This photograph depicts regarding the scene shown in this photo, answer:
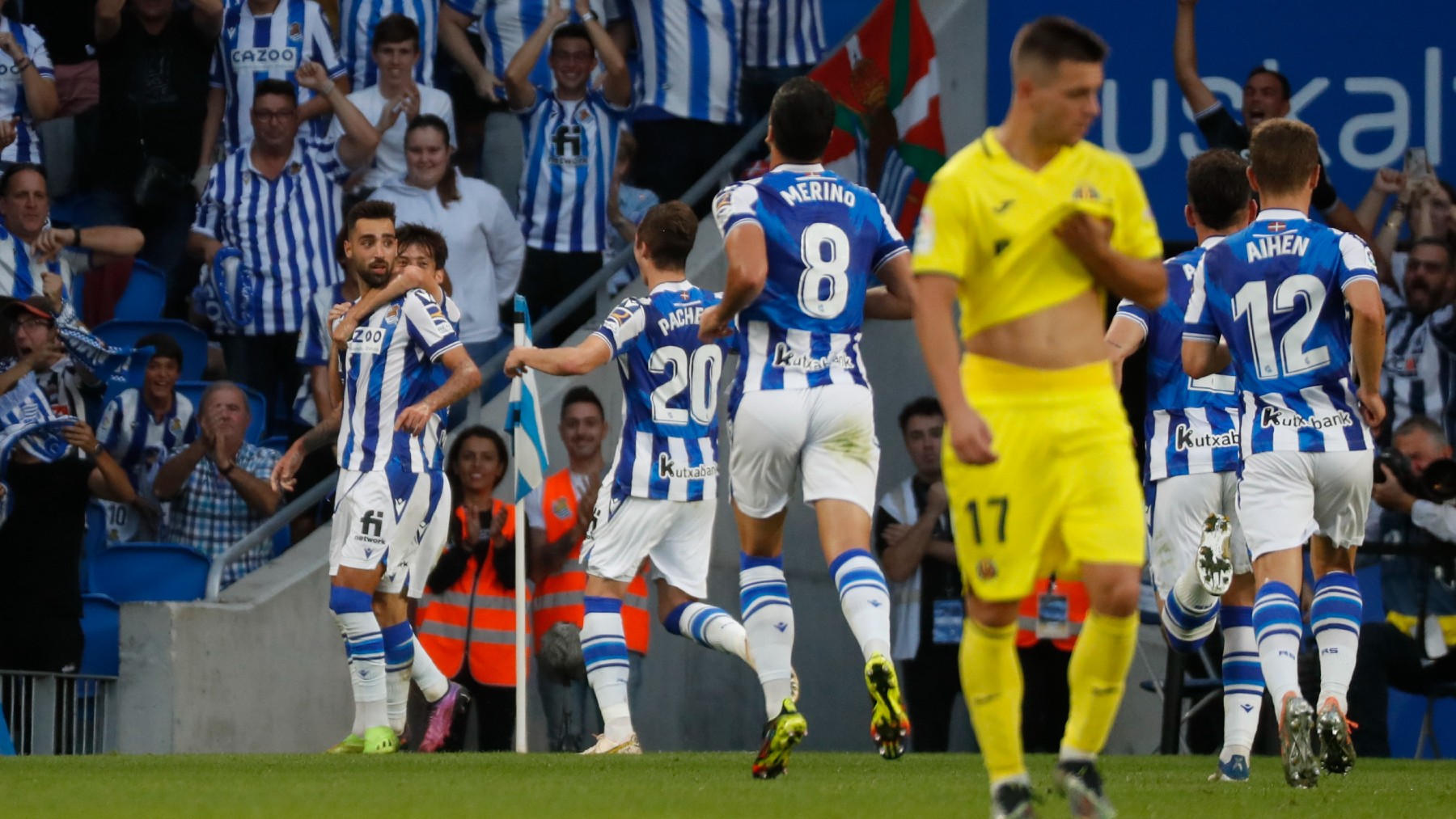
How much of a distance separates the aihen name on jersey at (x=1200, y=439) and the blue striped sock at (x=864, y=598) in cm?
193

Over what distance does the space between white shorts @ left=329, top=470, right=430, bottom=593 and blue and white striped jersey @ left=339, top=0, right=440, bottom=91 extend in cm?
513

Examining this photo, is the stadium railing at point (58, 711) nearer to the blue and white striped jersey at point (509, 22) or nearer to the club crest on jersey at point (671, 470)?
the club crest on jersey at point (671, 470)

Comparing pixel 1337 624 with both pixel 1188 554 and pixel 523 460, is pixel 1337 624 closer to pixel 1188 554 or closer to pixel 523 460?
pixel 1188 554

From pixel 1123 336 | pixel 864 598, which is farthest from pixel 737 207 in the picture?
pixel 1123 336

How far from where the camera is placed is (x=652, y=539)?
9.12m

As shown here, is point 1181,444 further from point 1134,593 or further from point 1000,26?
point 1000,26

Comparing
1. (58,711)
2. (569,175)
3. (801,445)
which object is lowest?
(58,711)

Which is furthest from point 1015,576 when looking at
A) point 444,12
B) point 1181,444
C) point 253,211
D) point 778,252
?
point 444,12

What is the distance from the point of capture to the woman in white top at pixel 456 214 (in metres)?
13.5

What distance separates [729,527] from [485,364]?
6.58 ft

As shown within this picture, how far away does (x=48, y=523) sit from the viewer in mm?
11359

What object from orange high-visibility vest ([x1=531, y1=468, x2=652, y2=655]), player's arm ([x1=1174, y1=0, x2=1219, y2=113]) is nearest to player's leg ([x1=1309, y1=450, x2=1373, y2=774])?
orange high-visibility vest ([x1=531, y1=468, x2=652, y2=655])

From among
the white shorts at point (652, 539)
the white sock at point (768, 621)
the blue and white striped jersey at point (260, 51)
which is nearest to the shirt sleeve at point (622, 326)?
the white shorts at point (652, 539)

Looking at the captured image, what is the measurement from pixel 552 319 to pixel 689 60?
2.42 metres
